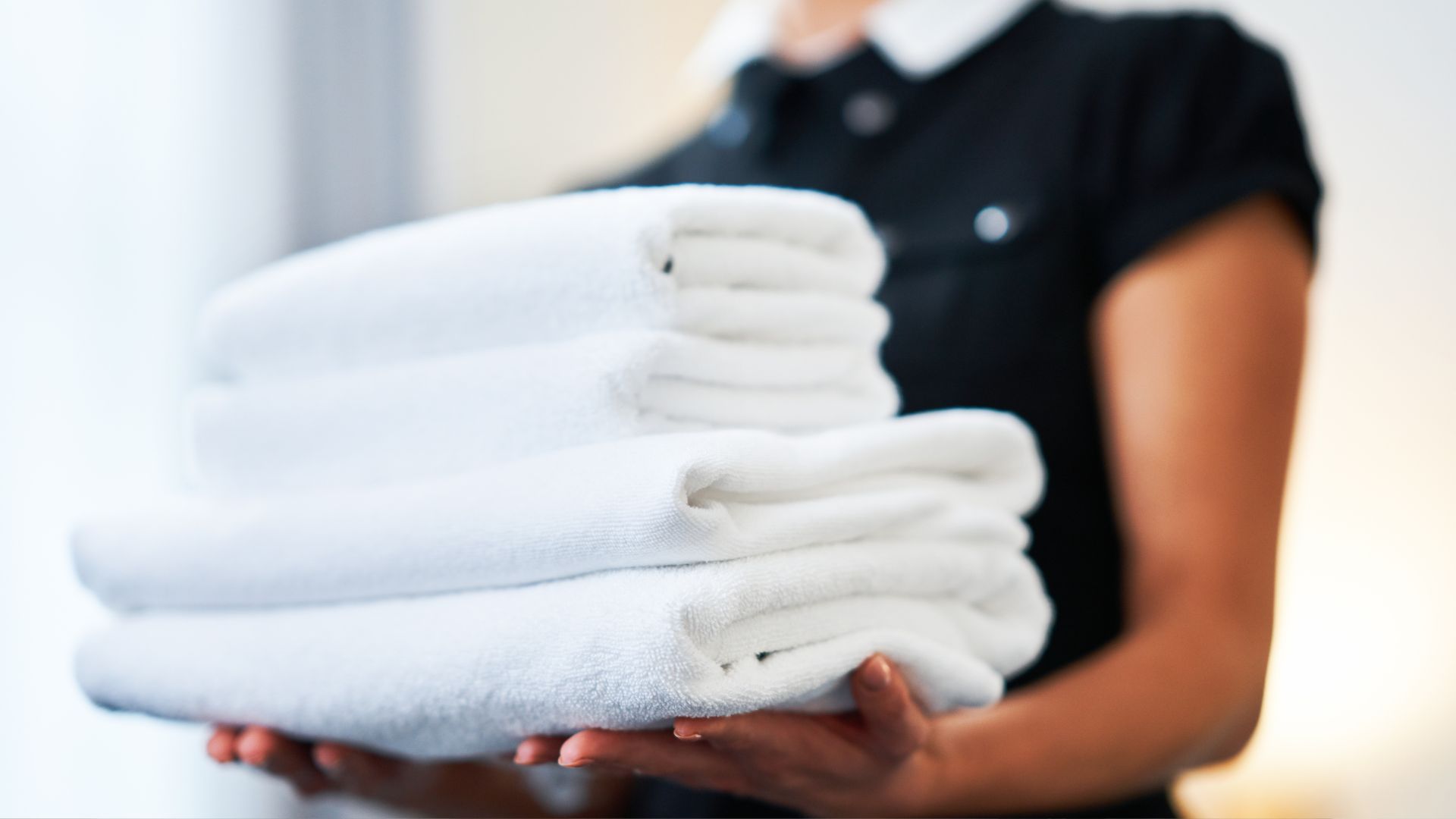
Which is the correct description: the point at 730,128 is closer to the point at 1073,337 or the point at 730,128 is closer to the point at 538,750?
the point at 1073,337

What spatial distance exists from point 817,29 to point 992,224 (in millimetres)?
263

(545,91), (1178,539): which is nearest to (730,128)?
(1178,539)

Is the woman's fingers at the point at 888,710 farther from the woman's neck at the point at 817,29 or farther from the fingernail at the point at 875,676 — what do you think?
the woman's neck at the point at 817,29

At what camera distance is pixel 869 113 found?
0.80 m

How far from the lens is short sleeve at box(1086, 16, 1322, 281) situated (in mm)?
647

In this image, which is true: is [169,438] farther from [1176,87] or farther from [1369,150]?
[1369,150]

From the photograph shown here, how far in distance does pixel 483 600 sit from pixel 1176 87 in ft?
1.77

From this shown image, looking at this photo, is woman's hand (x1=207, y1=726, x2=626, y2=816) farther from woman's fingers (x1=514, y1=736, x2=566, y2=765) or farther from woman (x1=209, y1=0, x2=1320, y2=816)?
woman's fingers (x1=514, y1=736, x2=566, y2=765)

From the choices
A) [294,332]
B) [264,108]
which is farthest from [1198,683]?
[264,108]

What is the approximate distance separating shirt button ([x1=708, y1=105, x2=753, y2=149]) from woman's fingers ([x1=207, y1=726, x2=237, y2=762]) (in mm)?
547

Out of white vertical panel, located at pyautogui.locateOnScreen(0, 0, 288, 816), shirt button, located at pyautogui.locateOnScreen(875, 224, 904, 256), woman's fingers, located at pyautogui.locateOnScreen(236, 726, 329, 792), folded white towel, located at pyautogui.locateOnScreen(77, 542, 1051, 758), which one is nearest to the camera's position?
folded white towel, located at pyautogui.locateOnScreen(77, 542, 1051, 758)

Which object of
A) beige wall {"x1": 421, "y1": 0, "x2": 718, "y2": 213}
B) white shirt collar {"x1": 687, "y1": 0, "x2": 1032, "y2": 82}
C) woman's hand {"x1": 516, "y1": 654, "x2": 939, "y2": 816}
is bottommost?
woman's hand {"x1": 516, "y1": 654, "x2": 939, "y2": 816}

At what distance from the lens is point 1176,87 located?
0.69 meters

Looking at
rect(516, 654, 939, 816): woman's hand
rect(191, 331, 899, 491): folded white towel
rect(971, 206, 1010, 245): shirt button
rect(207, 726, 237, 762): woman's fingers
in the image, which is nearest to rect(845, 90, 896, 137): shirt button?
rect(971, 206, 1010, 245): shirt button
